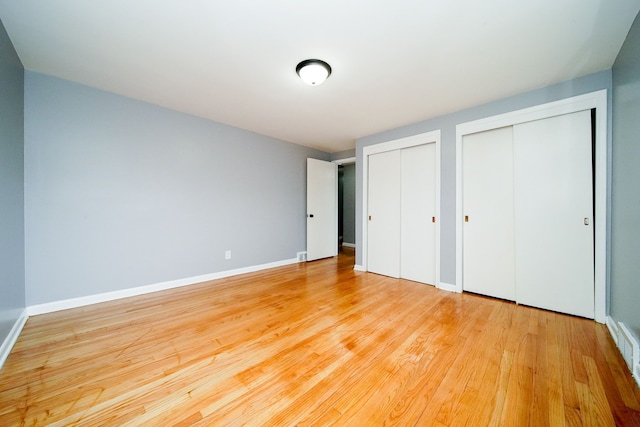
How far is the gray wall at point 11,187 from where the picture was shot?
66.6 inches

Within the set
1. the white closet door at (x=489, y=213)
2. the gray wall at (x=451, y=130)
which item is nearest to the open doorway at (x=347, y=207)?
the gray wall at (x=451, y=130)

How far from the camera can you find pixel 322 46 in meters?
1.83

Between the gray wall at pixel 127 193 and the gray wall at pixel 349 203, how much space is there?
3138mm

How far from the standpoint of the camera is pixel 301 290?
300cm

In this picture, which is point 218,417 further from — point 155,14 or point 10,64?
point 10,64

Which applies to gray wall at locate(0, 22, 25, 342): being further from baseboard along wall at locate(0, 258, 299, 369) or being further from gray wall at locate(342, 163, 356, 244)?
gray wall at locate(342, 163, 356, 244)

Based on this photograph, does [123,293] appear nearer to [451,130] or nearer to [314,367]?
[314,367]

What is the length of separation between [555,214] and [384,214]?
6.47ft

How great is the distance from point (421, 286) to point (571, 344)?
4.93ft

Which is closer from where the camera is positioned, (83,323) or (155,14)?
(155,14)

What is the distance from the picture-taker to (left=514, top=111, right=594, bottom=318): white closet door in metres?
2.19

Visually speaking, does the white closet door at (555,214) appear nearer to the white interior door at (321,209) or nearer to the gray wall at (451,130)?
the gray wall at (451,130)

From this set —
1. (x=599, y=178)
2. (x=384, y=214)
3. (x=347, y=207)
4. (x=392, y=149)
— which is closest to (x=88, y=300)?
(x=384, y=214)

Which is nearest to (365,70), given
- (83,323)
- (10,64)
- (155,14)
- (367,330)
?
(155,14)
